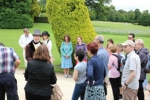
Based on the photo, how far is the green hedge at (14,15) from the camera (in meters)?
39.3

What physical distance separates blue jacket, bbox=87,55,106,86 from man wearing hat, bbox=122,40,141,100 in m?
0.59

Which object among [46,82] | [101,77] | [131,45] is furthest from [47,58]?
[131,45]

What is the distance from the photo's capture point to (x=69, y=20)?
429 inches

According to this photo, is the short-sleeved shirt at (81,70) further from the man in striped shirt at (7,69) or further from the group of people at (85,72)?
the man in striped shirt at (7,69)

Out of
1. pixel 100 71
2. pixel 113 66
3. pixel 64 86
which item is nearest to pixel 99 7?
pixel 64 86

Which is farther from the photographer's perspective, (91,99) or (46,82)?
(91,99)

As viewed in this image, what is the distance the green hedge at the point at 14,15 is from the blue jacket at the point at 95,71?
3640cm

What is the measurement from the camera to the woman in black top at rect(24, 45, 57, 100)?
4.35 metres

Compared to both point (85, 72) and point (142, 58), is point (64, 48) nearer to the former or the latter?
point (142, 58)

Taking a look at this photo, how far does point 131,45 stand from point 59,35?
6.15m

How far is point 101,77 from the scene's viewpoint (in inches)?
194

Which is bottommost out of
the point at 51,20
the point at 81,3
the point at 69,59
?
the point at 69,59

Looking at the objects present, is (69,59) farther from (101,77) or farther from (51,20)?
(101,77)

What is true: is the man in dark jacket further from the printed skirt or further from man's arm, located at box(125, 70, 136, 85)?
the printed skirt
